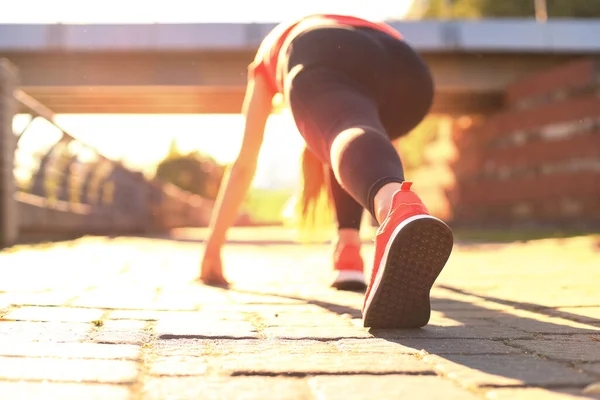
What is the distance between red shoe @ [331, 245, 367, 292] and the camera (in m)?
3.23

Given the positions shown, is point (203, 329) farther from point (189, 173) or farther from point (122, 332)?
point (189, 173)

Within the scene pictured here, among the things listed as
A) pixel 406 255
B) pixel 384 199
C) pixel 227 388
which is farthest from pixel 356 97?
pixel 227 388

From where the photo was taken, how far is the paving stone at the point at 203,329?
1942mm

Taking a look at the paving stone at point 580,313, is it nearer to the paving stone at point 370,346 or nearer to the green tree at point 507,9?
the paving stone at point 370,346

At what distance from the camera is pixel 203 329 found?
2049 mm

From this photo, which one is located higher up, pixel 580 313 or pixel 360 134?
pixel 360 134

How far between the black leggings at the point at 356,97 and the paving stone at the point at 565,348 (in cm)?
58

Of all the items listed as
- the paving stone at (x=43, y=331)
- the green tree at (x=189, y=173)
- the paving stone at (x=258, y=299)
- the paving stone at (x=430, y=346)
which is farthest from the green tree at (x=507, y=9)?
the green tree at (x=189, y=173)

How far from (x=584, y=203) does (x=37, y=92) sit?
52.1 feet

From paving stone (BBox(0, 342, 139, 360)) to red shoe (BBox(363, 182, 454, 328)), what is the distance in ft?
2.26

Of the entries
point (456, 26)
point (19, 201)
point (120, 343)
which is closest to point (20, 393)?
point (120, 343)

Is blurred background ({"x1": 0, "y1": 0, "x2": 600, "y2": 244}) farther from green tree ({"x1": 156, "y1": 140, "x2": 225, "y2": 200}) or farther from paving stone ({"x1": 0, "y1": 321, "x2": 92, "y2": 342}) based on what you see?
green tree ({"x1": 156, "y1": 140, "x2": 225, "y2": 200})

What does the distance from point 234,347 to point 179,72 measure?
1935cm

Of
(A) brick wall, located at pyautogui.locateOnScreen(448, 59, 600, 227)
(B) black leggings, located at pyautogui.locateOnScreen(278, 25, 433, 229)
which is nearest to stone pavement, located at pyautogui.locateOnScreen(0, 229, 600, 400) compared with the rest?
(B) black leggings, located at pyautogui.locateOnScreen(278, 25, 433, 229)
